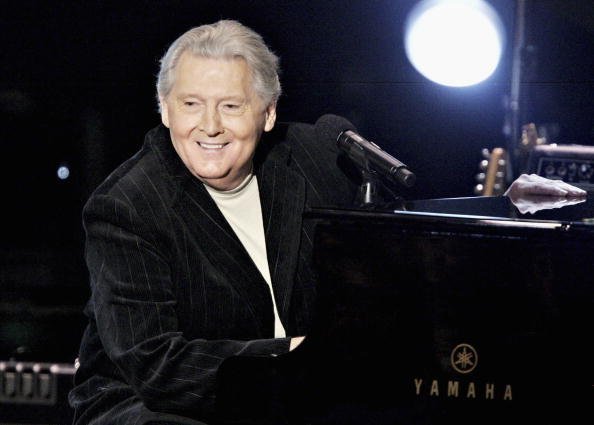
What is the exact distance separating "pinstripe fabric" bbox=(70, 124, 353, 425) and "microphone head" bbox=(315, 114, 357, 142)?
0.47ft

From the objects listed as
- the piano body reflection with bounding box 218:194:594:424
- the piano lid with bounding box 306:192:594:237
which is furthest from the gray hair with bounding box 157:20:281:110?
the piano body reflection with bounding box 218:194:594:424

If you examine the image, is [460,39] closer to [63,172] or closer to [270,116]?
[270,116]

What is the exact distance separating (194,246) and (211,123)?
12.4 inches

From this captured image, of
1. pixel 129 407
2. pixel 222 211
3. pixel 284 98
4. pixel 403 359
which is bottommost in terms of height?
pixel 129 407

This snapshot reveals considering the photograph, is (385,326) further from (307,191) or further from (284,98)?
(284,98)

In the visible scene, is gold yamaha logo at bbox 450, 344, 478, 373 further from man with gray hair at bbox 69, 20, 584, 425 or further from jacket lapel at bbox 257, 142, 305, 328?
jacket lapel at bbox 257, 142, 305, 328

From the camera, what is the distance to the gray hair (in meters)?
2.42

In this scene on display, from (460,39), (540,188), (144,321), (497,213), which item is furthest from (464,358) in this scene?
(460,39)

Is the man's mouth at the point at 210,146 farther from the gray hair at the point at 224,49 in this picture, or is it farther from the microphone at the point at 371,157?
the microphone at the point at 371,157

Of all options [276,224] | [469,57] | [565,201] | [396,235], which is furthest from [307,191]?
[469,57]

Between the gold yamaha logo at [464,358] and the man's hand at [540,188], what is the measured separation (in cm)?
109

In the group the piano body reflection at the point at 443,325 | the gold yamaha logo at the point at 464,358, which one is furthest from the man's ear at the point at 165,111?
the gold yamaha logo at the point at 464,358

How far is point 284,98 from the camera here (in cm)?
412

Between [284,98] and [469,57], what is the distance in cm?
77
